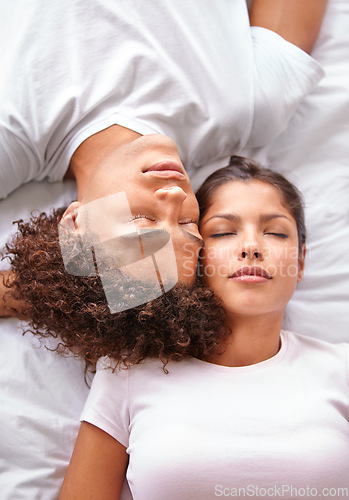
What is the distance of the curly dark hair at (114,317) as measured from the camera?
1.23 meters

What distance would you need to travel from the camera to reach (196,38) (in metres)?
1.58

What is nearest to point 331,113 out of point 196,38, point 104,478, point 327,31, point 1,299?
point 327,31

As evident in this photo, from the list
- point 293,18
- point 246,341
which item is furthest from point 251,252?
point 293,18

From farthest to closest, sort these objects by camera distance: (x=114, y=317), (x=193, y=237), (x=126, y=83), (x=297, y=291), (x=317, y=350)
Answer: (x=297, y=291)
(x=126, y=83)
(x=317, y=350)
(x=193, y=237)
(x=114, y=317)

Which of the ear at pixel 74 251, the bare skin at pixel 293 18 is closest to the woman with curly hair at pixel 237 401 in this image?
the ear at pixel 74 251

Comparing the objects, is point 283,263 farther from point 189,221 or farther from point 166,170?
point 166,170

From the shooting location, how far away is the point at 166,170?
1317mm

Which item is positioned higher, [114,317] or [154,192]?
[154,192]

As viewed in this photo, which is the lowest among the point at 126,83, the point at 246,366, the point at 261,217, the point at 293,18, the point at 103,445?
the point at 103,445

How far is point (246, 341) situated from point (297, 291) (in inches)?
16.3

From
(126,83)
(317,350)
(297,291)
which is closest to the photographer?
(317,350)

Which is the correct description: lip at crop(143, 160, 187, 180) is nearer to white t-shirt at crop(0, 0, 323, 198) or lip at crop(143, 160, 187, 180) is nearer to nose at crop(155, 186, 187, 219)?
nose at crop(155, 186, 187, 219)

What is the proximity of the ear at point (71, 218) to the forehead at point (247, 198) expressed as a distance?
0.40m

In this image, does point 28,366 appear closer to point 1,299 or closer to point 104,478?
point 1,299
